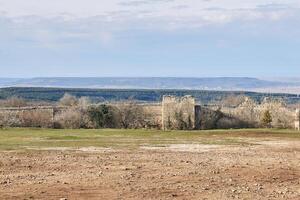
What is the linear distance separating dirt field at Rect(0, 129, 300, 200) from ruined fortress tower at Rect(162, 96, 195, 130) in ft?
86.1

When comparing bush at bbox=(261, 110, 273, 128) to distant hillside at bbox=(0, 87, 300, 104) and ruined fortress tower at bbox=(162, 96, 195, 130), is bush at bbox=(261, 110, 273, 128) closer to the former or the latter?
ruined fortress tower at bbox=(162, 96, 195, 130)

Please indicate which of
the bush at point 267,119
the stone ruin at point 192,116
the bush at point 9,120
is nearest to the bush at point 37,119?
the stone ruin at point 192,116

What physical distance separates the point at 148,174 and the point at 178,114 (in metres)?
40.0

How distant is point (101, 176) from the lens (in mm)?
20797

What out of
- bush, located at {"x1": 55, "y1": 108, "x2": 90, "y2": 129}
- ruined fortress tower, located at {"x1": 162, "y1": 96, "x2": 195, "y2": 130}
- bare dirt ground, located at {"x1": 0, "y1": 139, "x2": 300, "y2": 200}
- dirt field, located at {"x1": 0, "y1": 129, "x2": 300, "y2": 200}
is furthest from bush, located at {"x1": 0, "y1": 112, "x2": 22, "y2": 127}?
bare dirt ground, located at {"x1": 0, "y1": 139, "x2": 300, "y2": 200}

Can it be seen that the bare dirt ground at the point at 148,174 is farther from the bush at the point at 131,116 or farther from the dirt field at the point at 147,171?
the bush at the point at 131,116

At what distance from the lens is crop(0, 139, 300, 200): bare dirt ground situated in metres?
18.0

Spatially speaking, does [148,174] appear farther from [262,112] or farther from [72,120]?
[262,112]

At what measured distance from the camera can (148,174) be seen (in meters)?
21.4

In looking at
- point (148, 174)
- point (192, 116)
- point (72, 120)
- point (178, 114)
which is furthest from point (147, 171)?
point (178, 114)

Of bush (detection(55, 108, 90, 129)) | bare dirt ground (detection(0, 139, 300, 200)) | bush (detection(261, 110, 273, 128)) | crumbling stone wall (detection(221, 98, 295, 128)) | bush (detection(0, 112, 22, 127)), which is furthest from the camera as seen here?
bush (detection(261, 110, 273, 128))

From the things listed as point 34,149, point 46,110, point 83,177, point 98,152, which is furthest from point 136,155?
point 46,110

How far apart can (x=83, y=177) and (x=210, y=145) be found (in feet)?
49.3

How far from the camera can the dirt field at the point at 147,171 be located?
1803 centimetres
